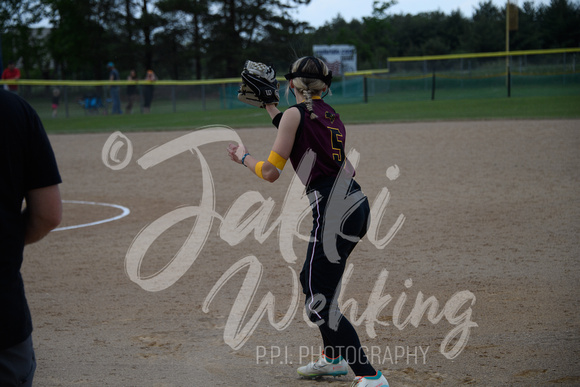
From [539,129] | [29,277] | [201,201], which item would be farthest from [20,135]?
[539,129]

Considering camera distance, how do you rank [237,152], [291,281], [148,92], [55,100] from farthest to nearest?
[148,92], [55,100], [291,281], [237,152]

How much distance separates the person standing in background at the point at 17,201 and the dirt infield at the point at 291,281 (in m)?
1.75

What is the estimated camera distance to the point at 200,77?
4906 cm

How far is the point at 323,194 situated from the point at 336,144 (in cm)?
31

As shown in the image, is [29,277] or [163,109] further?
[163,109]

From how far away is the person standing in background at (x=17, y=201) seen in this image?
217cm

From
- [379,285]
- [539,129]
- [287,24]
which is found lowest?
[379,285]

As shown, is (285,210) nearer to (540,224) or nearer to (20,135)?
(540,224)

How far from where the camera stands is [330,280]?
3.58m

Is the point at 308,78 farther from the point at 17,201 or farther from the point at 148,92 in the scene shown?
the point at 148,92

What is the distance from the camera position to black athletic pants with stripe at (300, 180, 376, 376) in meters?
3.57

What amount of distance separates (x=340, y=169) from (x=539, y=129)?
13552 millimetres

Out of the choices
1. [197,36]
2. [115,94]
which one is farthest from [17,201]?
[197,36]

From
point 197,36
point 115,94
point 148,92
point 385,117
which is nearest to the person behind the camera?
point 385,117
